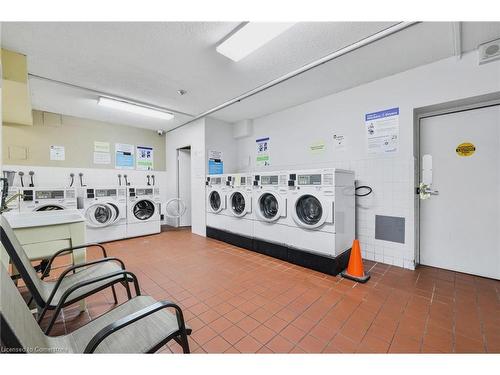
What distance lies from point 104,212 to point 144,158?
5.59ft

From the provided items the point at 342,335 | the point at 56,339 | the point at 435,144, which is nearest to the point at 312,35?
the point at 435,144

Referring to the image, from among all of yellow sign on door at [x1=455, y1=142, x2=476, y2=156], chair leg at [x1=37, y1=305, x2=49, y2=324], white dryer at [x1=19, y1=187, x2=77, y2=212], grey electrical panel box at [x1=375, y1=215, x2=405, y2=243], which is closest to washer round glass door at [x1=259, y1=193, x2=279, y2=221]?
grey electrical panel box at [x1=375, y1=215, x2=405, y2=243]

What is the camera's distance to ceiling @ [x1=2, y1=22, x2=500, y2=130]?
74.3 inches

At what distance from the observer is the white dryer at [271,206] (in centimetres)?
297

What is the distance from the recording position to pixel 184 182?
544cm

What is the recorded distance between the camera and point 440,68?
2396 millimetres

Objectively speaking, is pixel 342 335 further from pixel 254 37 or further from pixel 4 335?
pixel 254 37

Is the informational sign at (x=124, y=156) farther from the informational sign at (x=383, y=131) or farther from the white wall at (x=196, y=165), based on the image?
the informational sign at (x=383, y=131)

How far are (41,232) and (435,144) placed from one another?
4250 mm

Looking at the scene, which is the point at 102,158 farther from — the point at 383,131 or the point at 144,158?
the point at 383,131

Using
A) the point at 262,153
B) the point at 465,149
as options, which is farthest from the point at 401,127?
the point at 262,153

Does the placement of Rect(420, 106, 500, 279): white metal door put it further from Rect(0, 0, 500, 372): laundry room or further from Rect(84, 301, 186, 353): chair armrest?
Rect(84, 301, 186, 353): chair armrest

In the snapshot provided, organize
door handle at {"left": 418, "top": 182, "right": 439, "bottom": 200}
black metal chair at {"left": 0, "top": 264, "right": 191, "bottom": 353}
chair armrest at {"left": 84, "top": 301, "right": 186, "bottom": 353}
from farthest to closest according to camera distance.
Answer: door handle at {"left": 418, "top": 182, "right": 439, "bottom": 200} < chair armrest at {"left": 84, "top": 301, "right": 186, "bottom": 353} < black metal chair at {"left": 0, "top": 264, "right": 191, "bottom": 353}

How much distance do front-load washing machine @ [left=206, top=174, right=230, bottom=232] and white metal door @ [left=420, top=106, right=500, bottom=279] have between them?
9.77 ft
